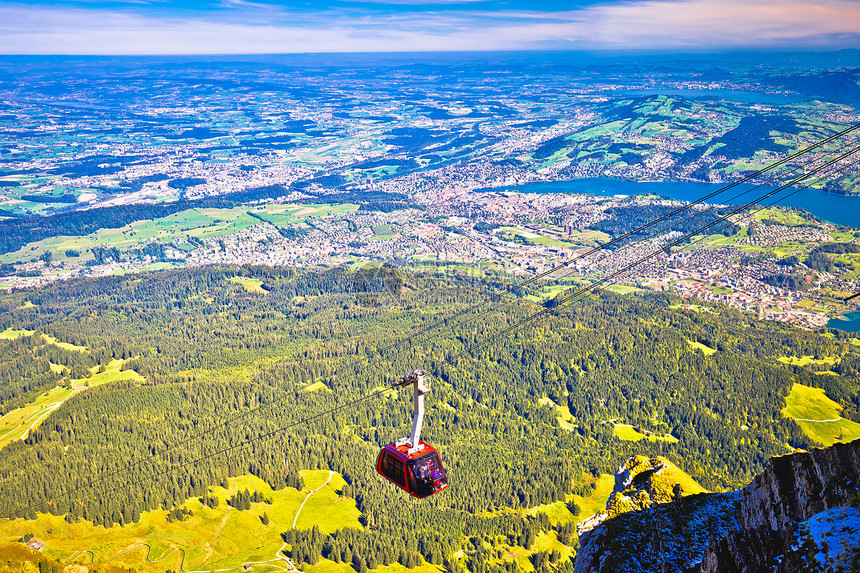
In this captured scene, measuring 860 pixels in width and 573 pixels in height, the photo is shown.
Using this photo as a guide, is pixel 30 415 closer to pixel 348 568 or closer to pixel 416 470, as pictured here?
pixel 348 568

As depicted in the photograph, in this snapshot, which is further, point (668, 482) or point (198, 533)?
point (198, 533)

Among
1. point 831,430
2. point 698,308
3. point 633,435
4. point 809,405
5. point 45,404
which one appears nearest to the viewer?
point 831,430

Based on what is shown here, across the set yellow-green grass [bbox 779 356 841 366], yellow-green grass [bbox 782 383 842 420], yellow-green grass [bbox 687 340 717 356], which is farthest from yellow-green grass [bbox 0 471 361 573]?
yellow-green grass [bbox 779 356 841 366]

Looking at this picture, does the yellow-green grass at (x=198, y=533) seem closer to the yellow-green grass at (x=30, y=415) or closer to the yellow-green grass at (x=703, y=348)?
the yellow-green grass at (x=30, y=415)

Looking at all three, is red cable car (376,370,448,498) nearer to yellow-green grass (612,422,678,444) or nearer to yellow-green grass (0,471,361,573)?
yellow-green grass (0,471,361,573)

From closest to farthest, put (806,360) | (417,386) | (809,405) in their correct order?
(417,386), (809,405), (806,360)

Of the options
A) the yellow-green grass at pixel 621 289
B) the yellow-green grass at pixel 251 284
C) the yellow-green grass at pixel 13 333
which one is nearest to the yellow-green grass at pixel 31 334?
the yellow-green grass at pixel 13 333

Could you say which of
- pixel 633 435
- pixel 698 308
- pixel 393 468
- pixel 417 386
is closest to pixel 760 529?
pixel 417 386
